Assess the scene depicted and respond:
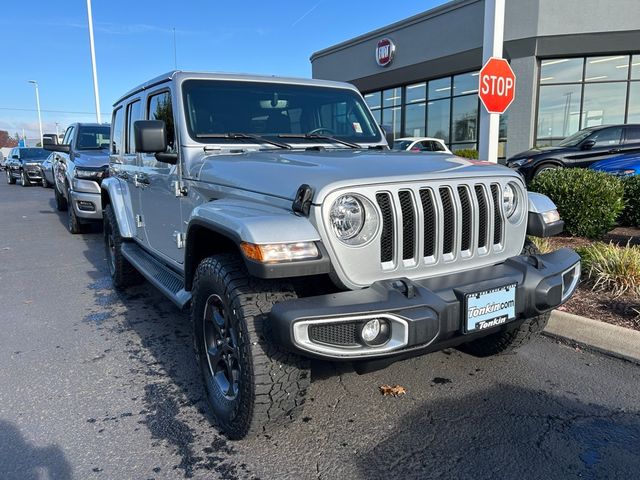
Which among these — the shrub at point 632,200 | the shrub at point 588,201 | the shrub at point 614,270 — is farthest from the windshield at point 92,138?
the shrub at point 632,200

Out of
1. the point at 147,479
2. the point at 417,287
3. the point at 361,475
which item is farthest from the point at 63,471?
the point at 417,287

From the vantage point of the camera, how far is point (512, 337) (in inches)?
134

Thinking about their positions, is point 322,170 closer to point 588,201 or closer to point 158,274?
point 158,274

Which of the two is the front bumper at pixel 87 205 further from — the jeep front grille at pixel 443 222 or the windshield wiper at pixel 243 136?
the jeep front grille at pixel 443 222

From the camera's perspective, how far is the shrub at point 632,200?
7000 mm

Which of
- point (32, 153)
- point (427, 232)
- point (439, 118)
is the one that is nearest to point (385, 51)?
point (439, 118)

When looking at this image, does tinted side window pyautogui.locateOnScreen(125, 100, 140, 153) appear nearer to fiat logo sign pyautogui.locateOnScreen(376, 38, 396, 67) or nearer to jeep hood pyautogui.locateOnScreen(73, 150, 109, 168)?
jeep hood pyautogui.locateOnScreen(73, 150, 109, 168)

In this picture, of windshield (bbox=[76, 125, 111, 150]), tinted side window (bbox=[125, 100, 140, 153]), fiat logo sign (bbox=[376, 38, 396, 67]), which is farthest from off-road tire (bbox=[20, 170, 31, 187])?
tinted side window (bbox=[125, 100, 140, 153])

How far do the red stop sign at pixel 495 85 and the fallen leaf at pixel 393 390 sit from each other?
4376 mm

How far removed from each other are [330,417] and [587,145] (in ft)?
37.1

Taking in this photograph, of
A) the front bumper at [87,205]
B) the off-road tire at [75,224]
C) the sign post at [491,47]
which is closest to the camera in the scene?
the sign post at [491,47]

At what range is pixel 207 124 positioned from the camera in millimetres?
3588

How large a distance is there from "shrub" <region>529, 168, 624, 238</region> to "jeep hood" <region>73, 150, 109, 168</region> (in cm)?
708

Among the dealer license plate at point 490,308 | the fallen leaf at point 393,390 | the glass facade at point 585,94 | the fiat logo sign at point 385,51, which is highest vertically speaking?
the fiat logo sign at point 385,51
